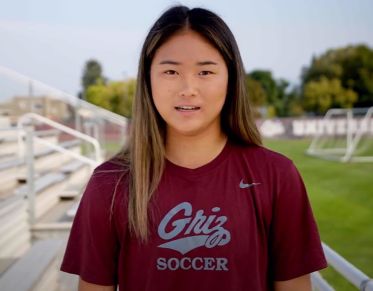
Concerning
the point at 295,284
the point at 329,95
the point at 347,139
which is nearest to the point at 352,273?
the point at 295,284

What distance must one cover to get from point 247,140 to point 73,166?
5764 millimetres

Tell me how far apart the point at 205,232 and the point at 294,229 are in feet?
0.84

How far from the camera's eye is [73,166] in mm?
6770

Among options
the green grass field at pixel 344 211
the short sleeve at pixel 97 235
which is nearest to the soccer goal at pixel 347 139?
the green grass field at pixel 344 211

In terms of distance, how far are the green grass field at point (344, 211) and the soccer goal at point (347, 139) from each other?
117 inches

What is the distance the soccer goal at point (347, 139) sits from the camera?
581 inches

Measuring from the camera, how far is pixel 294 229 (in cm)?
124

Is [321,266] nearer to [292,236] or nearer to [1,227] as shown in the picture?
[292,236]

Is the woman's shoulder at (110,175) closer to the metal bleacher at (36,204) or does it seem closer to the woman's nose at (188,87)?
the woman's nose at (188,87)

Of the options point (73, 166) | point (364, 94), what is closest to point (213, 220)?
point (73, 166)

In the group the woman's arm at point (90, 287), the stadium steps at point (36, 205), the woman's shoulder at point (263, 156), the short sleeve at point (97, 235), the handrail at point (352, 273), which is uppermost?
the woman's shoulder at point (263, 156)

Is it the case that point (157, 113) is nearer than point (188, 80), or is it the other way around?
point (188, 80)

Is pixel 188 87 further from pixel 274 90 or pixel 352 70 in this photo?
pixel 274 90

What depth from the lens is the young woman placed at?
1.20 m
